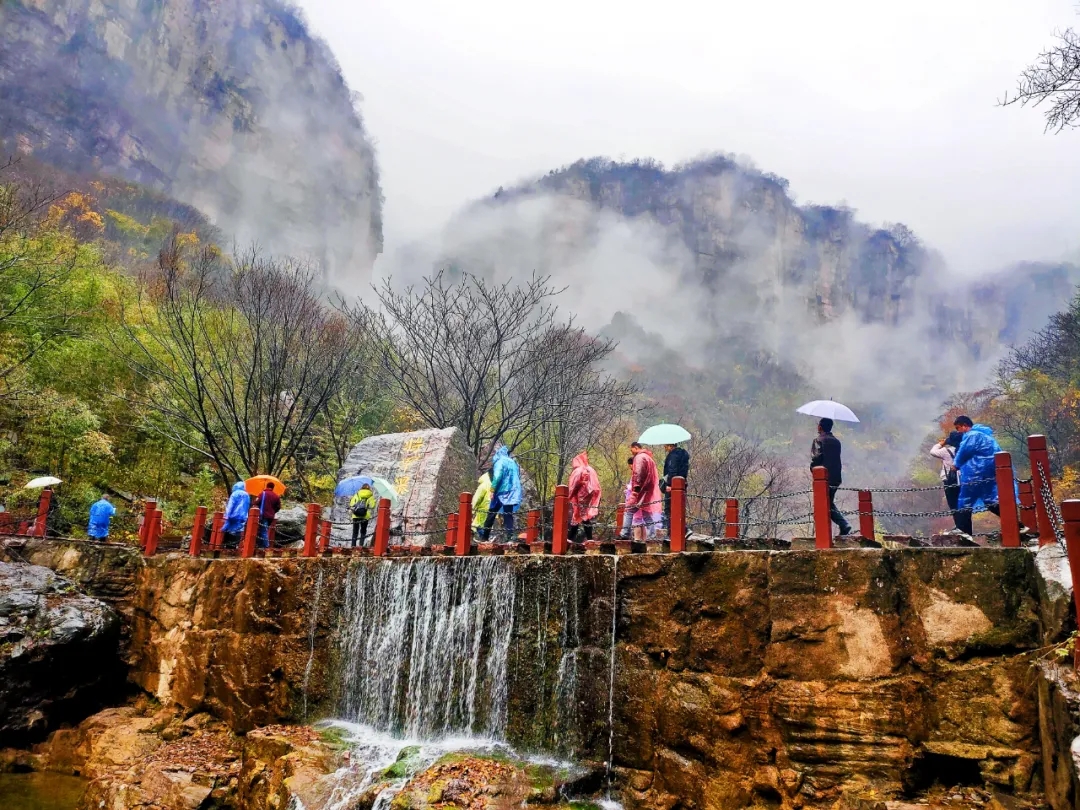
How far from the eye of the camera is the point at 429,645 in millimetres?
9664

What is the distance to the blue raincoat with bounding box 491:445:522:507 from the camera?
10898mm

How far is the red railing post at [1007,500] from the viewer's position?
6293 millimetres

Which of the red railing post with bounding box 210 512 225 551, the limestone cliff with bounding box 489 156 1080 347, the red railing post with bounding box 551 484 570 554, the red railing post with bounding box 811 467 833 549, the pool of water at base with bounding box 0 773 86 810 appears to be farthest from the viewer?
the limestone cliff with bounding box 489 156 1080 347

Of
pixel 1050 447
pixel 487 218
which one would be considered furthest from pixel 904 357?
pixel 1050 447

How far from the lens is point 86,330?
20.6 metres

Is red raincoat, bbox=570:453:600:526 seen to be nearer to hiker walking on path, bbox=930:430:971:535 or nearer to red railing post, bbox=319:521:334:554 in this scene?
hiker walking on path, bbox=930:430:971:535

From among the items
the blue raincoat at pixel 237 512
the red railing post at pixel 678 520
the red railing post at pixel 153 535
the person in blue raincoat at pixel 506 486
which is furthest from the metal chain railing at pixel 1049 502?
the red railing post at pixel 153 535

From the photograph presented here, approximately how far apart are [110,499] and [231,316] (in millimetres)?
6630

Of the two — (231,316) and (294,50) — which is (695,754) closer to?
(231,316)

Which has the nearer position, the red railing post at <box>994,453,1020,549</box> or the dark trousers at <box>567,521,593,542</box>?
the red railing post at <box>994,453,1020,549</box>

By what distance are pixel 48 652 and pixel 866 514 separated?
13696 millimetres

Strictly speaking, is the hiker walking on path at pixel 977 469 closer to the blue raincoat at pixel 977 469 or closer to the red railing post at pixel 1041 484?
the blue raincoat at pixel 977 469

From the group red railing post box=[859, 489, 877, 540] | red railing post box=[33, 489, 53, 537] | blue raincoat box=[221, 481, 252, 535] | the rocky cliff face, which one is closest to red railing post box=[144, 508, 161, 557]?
blue raincoat box=[221, 481, 252, 535]

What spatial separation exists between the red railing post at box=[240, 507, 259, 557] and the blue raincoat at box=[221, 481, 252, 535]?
1564 millimetres
